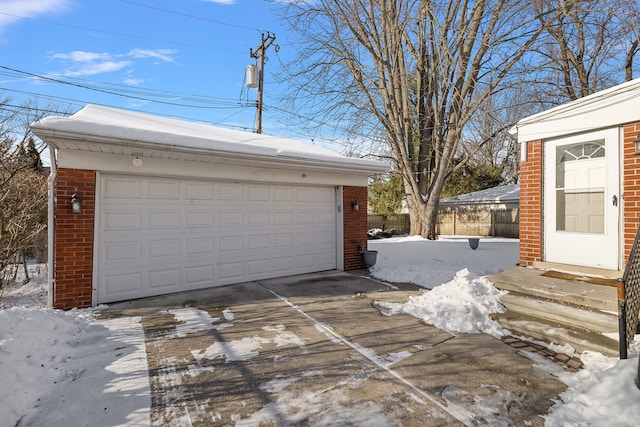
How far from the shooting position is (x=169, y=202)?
251 inches

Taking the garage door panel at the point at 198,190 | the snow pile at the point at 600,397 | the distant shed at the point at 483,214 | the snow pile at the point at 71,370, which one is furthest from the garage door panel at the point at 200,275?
the distant shed at the point at 483,214

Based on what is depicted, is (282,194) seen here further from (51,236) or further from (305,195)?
(51,236)

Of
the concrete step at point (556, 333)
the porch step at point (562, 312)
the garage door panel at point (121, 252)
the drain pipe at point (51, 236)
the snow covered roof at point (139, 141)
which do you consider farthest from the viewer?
the garage door panel at point (121, 252)

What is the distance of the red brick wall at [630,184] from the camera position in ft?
14.6

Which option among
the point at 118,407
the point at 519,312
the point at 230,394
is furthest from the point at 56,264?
the point at 519,312

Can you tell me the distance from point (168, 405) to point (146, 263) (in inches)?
153

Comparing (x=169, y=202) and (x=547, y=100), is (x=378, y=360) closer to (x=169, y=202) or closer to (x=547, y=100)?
(x=169, y=202)

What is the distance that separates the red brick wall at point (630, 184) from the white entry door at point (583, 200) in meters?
0.09

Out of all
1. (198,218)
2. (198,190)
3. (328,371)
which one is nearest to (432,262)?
(198,218)

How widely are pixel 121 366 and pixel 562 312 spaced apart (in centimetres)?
503

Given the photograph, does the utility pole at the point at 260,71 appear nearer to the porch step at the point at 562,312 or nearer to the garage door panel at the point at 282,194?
the garage door panel at the point at 282,194

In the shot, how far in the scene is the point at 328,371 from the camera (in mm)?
3316

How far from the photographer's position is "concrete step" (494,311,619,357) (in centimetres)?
360

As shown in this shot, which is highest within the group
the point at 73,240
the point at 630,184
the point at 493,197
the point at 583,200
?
the point at 493,197
